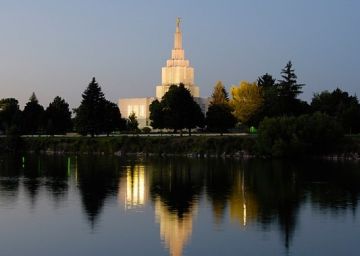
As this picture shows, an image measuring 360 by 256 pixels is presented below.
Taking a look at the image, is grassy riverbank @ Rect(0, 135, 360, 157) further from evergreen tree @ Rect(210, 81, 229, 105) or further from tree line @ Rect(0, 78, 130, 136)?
evergreen tree @ Rect(210, 81, 229, 105)

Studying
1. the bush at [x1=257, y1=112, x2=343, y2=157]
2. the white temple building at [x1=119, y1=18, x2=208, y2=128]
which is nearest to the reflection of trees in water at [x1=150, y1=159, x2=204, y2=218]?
the bush at [x1=257, y1=112, x2=343, y2=157]

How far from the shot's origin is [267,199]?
120ft

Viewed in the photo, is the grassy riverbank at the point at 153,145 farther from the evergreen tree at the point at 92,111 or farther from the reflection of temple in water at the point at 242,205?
the reflection of temple in water at the point at 242,205

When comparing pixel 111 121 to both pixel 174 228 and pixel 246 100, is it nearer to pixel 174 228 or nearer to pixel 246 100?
pixel 246 100

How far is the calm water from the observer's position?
936 inches

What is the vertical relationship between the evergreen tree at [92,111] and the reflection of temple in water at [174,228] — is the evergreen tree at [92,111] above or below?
above

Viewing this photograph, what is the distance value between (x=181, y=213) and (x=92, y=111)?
66.6m

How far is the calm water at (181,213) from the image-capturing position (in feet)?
78.0

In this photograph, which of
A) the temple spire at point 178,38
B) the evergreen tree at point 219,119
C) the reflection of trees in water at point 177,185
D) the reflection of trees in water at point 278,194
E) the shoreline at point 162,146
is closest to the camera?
the reflection of trees in water at point 278,194

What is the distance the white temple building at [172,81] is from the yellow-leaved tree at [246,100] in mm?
33844

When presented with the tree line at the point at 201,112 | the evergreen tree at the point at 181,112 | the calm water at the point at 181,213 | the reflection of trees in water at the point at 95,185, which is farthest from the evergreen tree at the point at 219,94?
the calm water at the point at 181,213

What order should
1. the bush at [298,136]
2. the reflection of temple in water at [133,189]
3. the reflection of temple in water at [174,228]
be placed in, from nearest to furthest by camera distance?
the reflection of temple in water at [174,228]
the reflection of temple in water at [133,189]
the bush at [298,136]

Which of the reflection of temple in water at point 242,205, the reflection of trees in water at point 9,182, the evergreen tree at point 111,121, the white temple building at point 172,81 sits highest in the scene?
the white temple building at point 172,81

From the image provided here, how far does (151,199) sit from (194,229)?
1009 centimetres
